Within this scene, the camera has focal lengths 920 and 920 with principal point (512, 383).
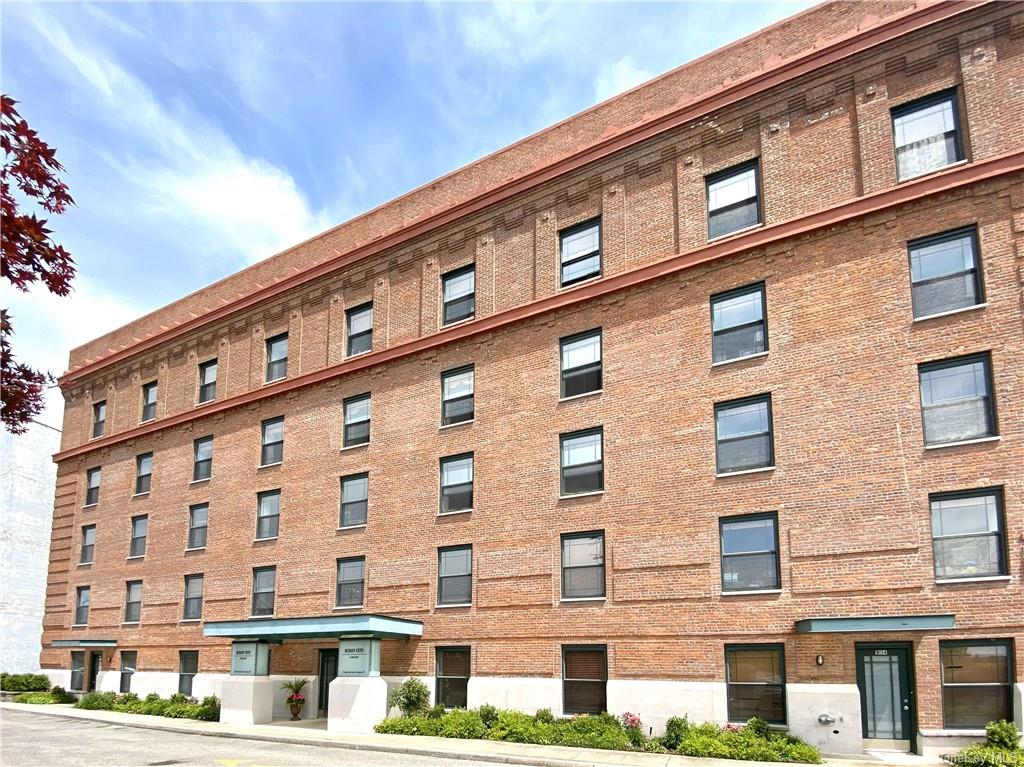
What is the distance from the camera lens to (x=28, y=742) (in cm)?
2347

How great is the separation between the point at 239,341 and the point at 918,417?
87.1ft

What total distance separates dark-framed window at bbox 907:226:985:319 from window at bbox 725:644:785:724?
344 inches

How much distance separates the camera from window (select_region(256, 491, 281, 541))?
1330 inches

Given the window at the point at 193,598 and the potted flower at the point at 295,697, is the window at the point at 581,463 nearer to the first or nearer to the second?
the potted flower at the point at 295,697

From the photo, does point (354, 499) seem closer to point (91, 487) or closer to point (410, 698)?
point (410, 698)

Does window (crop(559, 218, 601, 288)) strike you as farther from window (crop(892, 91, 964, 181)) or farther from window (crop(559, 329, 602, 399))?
window (crop(892, 91, 964, 181))

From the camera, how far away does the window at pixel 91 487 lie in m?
42.8

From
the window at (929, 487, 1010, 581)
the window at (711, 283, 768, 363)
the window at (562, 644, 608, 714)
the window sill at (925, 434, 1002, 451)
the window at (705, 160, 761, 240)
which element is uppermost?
the window at (705, 160, 761, 240)

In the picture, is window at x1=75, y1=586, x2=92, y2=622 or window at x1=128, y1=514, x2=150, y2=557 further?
window at x1=75, y1=586, x2=92, y2=622

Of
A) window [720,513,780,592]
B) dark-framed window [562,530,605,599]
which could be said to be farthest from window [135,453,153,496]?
window [720,513,780,592]

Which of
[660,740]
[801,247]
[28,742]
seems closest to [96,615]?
[28,742]

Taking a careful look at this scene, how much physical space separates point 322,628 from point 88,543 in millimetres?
20364

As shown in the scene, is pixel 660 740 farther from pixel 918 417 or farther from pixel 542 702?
pixel 918 417

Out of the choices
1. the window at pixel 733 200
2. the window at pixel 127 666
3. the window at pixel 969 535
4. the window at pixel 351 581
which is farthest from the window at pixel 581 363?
the window at pixel 127 666
